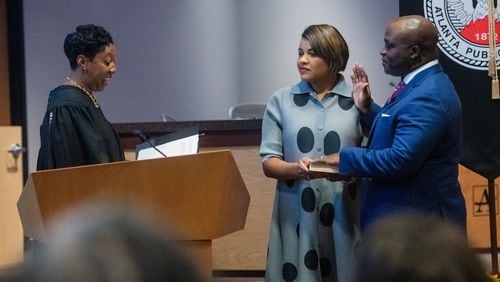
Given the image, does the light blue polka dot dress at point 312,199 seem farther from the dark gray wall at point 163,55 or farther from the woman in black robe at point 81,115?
the dark gray wall at point 163,55

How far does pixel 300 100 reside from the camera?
2.62 metres

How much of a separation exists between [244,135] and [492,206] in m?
1.09

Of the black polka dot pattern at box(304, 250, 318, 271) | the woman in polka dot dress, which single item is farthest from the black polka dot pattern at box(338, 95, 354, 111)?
the black polka dot pattern at box(304, 250, 318, 271)

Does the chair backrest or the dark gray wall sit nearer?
the chair backrest

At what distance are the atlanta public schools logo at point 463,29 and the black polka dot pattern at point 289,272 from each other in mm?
1305

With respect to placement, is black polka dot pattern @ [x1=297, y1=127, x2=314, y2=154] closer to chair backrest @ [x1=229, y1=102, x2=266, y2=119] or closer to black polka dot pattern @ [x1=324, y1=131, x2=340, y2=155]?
black polka dot pattern @ [x1=324, y1=131, x2=340, y2=155]

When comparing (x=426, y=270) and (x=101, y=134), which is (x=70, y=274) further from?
(x=101, y=134)

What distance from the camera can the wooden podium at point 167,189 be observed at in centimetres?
206

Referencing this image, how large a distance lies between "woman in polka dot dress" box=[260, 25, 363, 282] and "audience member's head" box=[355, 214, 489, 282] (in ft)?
5.85

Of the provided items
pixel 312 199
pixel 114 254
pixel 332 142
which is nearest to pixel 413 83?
pixel 332 142

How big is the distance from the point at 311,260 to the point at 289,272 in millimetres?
91

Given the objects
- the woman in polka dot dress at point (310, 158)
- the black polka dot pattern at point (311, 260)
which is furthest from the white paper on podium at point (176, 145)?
the black polka dot pattern at point (311, 260)

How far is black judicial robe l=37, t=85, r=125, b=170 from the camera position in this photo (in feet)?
7.91

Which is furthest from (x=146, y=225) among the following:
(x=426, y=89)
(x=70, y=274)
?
(x=426, y=89)
